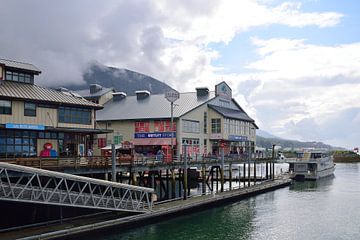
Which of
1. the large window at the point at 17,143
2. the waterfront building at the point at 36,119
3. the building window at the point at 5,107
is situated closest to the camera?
the building window at the point at 5,107

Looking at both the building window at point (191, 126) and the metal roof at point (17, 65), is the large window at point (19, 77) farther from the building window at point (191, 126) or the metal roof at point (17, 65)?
the building window at point (191, 126)

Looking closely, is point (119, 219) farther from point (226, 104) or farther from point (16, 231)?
point (226, 104)

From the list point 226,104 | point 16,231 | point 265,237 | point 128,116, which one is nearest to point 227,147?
point 226,104

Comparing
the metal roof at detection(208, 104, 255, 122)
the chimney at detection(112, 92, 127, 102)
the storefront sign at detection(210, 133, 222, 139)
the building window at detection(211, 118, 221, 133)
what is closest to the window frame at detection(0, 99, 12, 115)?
the metal roof at detection(208, 104, 255, 122)

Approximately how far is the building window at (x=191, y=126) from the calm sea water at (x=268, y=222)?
18841 millimetres

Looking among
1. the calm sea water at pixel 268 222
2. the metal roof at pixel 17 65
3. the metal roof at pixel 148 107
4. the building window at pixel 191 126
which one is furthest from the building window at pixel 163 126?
the metal roof at pixel 17 65

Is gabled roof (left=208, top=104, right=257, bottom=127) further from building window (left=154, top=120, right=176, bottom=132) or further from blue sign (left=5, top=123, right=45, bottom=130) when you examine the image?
blue sign (left=5, top=123, right=45, bottom=130)

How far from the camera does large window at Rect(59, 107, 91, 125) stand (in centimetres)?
4172

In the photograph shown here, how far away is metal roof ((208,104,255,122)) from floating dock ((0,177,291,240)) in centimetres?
2574

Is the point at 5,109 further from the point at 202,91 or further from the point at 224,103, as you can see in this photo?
the point at 224,103

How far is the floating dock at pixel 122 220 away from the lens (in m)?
28.9

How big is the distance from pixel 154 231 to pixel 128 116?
39761 mm

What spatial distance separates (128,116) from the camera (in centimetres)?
7325

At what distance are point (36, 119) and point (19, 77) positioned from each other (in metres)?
5.85
